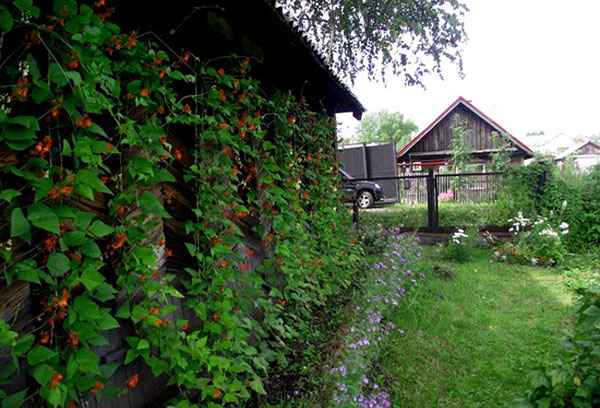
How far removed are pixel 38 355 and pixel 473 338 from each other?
385cm

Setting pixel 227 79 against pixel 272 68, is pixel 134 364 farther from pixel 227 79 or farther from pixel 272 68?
pixel 272 68

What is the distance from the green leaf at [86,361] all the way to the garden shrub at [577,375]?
212cm

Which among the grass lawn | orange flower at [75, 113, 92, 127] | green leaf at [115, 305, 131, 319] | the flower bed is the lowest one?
the grass lawn

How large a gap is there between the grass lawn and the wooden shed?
554 inches

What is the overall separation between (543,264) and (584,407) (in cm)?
523

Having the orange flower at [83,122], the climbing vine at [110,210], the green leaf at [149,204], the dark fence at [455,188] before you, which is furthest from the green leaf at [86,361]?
the dark fence at [455,188]

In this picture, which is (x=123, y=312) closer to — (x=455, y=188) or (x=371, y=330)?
(x=371, y=330)

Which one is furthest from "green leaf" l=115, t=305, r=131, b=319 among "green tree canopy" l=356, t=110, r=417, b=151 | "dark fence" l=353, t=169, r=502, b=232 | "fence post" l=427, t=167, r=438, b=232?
"green tree canopy" l=356, t=110, r=417, b=151

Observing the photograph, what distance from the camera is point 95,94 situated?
4.27ft

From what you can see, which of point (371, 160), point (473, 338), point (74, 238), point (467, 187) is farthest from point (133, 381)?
point (371, 160)

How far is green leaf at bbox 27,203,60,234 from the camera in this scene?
3.53ft

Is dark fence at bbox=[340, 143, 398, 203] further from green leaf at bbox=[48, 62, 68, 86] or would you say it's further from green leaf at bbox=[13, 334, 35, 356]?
green leaf at bbox=[13, 334, 35, 356]

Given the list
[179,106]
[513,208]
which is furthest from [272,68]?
[513,208]

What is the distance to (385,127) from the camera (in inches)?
2840
